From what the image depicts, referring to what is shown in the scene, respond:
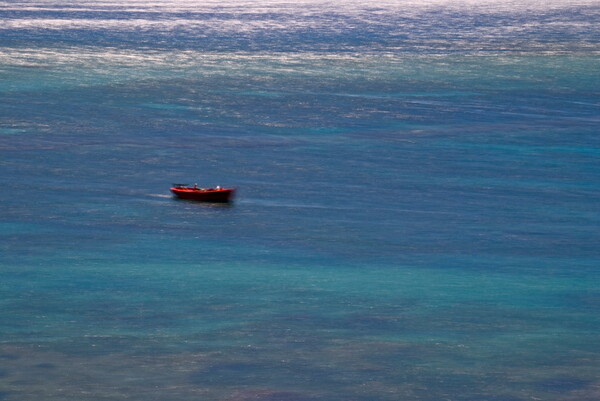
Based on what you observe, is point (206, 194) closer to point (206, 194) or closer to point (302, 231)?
point (206, 194)

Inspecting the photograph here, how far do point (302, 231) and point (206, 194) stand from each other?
3892 mm

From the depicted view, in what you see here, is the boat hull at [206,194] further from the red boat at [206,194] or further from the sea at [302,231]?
the sea at [302,231]

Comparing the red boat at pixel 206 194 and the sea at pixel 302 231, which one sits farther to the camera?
the red boat at pixel 206 194

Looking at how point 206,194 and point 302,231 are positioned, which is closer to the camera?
point 302,231

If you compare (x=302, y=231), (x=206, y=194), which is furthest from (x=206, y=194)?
(x=302, y=231)

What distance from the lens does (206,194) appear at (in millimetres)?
32125

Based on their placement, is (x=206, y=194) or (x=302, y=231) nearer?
(x=302, y=231)

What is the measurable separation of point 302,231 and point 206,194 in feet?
12.8

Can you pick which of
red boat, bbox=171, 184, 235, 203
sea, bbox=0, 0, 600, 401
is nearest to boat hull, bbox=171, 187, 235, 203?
red boat, bbox=171, 184, 235, 203

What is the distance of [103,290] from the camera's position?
25.1m

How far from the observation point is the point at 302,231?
95.9 feet

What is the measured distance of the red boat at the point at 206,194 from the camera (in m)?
31.9

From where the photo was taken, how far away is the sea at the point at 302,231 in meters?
21.1

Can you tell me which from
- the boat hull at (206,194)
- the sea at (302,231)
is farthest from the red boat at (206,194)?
the sea at (302,231)
